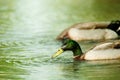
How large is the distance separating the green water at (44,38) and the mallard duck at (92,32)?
0.49 m

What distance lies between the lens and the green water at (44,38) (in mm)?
13156

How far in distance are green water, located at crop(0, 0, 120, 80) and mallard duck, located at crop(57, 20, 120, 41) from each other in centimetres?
49

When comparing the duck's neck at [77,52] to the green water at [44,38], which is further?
the duck's neck at [77,52]

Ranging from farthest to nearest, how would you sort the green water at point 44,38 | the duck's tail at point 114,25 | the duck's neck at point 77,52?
1. the duck's tail at point 114,25
2. the duck's neck at point 77,52
3. the green water at point 44,38

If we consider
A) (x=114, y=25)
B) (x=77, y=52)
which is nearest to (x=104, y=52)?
(x=77, y=52)

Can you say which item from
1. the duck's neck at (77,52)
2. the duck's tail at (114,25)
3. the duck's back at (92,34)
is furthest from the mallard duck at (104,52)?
the duck's tail at (114,25)

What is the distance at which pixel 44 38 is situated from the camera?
1833 centimetres

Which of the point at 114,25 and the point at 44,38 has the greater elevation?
the point at 114,25

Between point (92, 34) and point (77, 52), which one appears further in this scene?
point (92, 34)

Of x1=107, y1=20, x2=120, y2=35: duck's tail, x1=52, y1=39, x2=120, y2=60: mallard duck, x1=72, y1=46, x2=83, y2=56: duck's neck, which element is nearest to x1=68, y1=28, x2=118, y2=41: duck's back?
x1=107, y1=20, x2=120, y2=35: duck's tail

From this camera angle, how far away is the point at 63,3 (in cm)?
2972

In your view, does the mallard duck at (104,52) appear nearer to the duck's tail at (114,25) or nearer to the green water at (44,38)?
the green water at (44,38)

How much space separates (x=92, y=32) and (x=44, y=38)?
1.35 metres

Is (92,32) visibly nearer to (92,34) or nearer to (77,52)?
(92,34)
